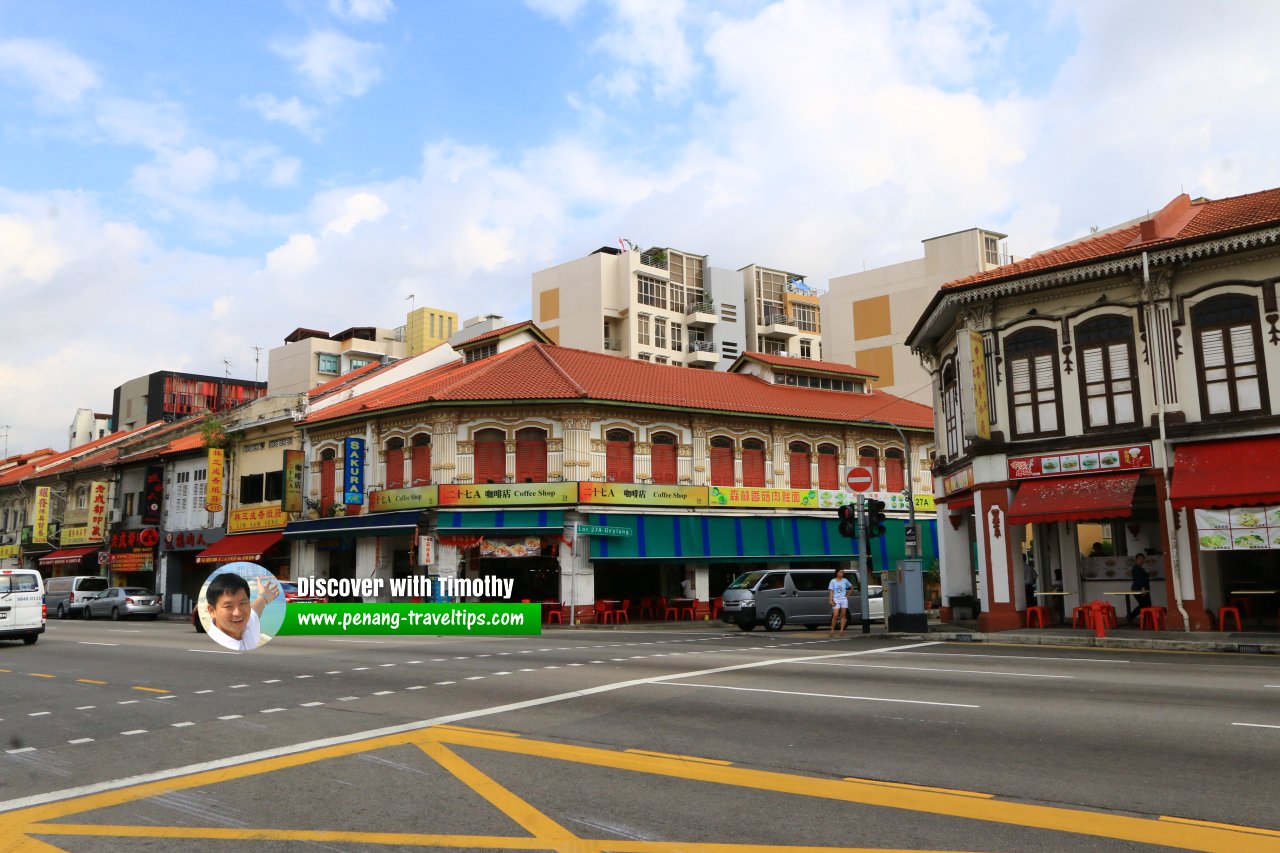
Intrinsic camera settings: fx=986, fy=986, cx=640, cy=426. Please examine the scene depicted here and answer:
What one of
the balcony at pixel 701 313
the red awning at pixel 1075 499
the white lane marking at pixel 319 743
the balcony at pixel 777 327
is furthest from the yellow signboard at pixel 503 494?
the balcony at pixel 777 327

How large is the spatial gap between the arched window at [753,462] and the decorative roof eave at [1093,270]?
41.6ft

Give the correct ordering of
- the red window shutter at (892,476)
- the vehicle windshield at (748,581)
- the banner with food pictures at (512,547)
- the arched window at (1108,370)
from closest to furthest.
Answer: the arched window at (1108,370)
the vehicle windshield at (748,581)
the banner with food pictures at (512,547)
the red window shutter at (892,476)

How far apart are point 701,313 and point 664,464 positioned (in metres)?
35.3

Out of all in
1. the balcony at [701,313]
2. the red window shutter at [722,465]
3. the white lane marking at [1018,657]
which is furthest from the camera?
the balcony at [701,313]

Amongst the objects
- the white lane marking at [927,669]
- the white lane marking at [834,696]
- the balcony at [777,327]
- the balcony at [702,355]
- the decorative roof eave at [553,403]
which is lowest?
the white lane marking at [927,669]

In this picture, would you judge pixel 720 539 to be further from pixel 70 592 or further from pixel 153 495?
pixel 153 495

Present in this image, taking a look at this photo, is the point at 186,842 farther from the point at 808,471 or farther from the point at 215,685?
the point at 808,471

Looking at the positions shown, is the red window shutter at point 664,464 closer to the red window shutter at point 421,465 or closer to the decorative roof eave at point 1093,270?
the red window shutter at point 421,465

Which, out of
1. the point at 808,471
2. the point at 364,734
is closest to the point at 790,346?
the point at 808,471

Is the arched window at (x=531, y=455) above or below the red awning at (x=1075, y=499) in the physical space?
above

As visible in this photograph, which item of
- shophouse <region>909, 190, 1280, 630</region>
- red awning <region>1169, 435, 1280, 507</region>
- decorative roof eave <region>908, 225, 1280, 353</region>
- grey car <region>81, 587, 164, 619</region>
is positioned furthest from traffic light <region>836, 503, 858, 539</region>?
grey car <region>81, 587, 164, 619</region>

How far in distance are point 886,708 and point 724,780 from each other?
399 centimetres

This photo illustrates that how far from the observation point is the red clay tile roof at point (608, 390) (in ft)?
117

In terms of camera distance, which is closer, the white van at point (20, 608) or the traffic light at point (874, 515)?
the white van at point (20, 608)
